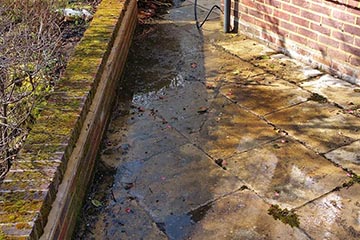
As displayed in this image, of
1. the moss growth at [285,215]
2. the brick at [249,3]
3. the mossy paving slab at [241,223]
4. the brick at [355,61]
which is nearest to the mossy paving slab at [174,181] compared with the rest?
the mossy paving slab at [241,223]

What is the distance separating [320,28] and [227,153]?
6.18 ft

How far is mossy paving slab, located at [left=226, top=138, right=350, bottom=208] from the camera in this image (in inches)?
118

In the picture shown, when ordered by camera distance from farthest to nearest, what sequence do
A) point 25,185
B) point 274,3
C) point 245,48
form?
point 245,48, point 274,3, point 25,185

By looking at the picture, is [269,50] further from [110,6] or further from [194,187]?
[194,187]

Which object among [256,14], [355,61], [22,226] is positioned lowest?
[355,61]

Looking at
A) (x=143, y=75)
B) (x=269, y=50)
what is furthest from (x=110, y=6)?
(x=269, y=50)

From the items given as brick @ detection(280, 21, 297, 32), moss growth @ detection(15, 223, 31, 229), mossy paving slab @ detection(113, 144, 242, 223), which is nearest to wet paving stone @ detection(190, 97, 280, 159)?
mossy paving slab @ detection(113, 144, 242, 223)

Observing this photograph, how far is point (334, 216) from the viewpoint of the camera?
2789 mm

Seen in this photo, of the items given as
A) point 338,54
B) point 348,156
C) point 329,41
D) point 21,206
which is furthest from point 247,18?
point 21,206

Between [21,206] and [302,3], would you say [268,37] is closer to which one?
[302,3]

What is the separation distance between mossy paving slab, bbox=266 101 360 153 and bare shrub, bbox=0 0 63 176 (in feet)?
6.03

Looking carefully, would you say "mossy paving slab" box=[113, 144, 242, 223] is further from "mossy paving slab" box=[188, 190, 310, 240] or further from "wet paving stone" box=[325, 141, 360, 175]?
"wet paving stone" box=[325, 141, 360, 175]

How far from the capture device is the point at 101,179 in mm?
3230

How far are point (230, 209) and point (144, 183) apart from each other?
62 centimetres
